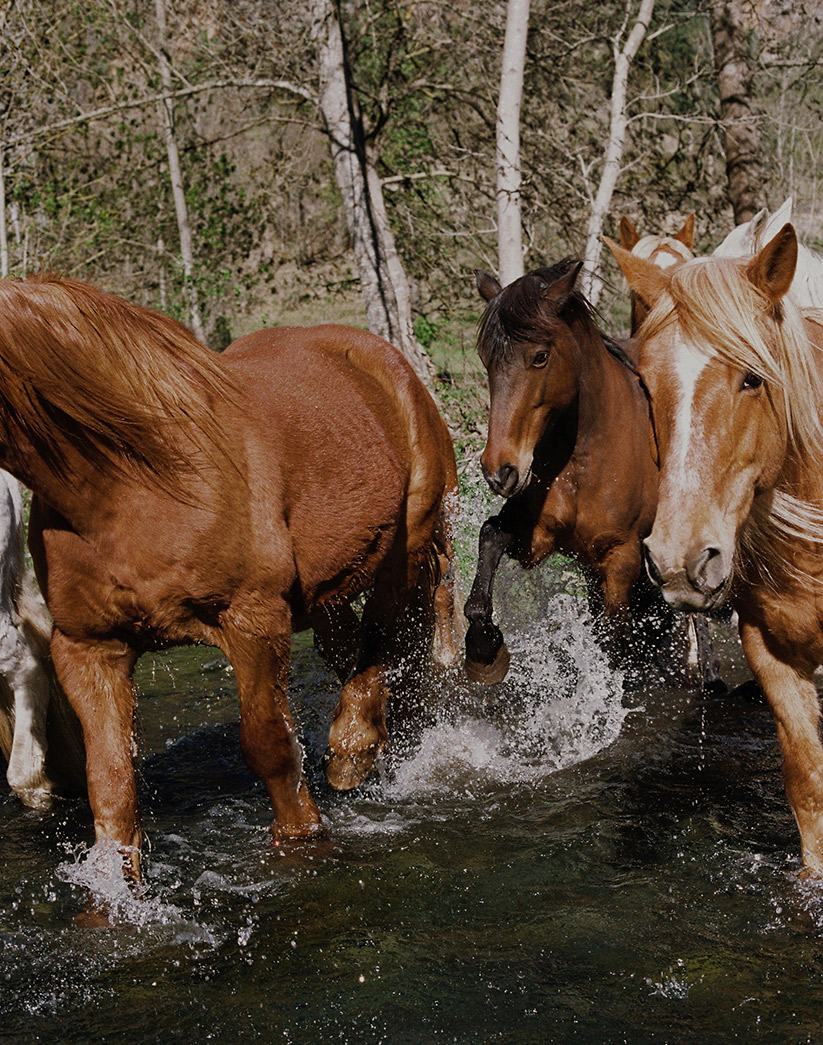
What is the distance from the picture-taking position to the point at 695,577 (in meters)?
2.56

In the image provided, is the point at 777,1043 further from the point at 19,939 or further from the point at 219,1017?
the point at 19,939

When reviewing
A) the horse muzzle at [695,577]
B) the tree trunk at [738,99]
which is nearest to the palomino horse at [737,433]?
the horse muzzle at [695,577]

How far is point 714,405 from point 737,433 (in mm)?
100

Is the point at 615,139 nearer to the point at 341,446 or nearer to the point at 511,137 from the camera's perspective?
the point at 511,137

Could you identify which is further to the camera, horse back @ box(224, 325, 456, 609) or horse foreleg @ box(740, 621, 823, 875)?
horse back @ box(224, 325, 456, 609)

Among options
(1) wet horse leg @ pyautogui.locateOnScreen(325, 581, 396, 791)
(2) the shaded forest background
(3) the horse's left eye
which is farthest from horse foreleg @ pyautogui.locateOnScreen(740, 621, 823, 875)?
(2) the shaded forest background

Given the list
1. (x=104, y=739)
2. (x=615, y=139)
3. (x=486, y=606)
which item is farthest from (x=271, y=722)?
(x=615, y=139)

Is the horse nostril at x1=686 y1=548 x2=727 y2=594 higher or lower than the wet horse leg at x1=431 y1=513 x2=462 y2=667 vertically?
higher

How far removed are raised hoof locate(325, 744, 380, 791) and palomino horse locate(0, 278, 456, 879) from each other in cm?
77

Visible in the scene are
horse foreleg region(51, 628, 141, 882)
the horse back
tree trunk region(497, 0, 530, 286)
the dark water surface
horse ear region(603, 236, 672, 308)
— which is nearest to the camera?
the dark water surface

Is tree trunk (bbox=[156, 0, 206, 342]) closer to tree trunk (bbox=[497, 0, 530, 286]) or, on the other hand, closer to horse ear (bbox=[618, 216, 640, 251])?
tree trunk (bbox=[497, 0, 530, 286])

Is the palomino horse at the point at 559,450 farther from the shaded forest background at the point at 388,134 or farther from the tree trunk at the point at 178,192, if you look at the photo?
the tree trunk at the point at 178,192

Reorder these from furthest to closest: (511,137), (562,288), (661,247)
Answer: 1. (511,137)
2. (661,247)
3. (562,288)

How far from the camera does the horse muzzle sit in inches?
101
